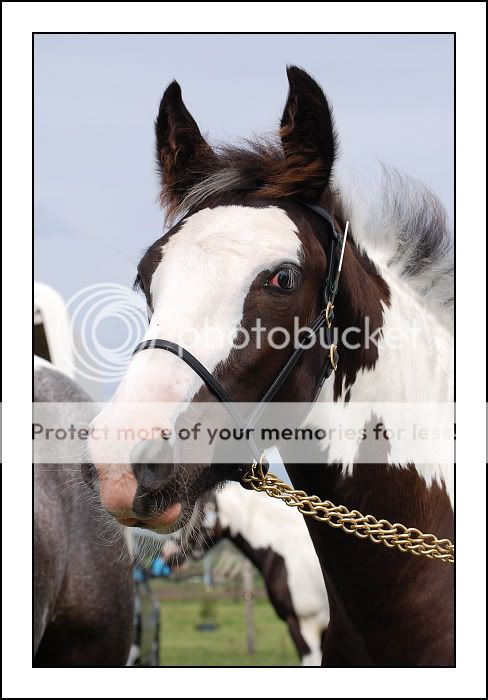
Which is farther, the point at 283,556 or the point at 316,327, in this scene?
the point at 283,556

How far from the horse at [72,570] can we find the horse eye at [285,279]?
7.50ft

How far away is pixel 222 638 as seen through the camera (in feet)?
52.0

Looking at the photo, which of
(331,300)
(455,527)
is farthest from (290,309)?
(455,527)

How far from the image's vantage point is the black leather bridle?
2.50 metres

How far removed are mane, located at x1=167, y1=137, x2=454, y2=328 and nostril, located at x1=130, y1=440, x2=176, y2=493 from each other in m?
1.02

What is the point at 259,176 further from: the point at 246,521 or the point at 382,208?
the point at 246,521

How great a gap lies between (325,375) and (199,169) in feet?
3.15

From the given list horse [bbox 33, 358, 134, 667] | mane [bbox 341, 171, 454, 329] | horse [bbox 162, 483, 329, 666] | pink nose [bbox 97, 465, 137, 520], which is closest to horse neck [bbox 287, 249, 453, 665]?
mane [bbox 341, 171, 454, 329]

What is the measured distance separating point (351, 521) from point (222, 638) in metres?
13.9

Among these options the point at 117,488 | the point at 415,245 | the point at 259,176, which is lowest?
the point at 117,488

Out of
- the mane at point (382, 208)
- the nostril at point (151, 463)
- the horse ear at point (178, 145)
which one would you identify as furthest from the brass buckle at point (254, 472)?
the horse ear at point (178, 145)

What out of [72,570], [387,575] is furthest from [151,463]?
[72,570]

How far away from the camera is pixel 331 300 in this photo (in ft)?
9.41

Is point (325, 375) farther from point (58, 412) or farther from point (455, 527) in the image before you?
point (58, 412)
